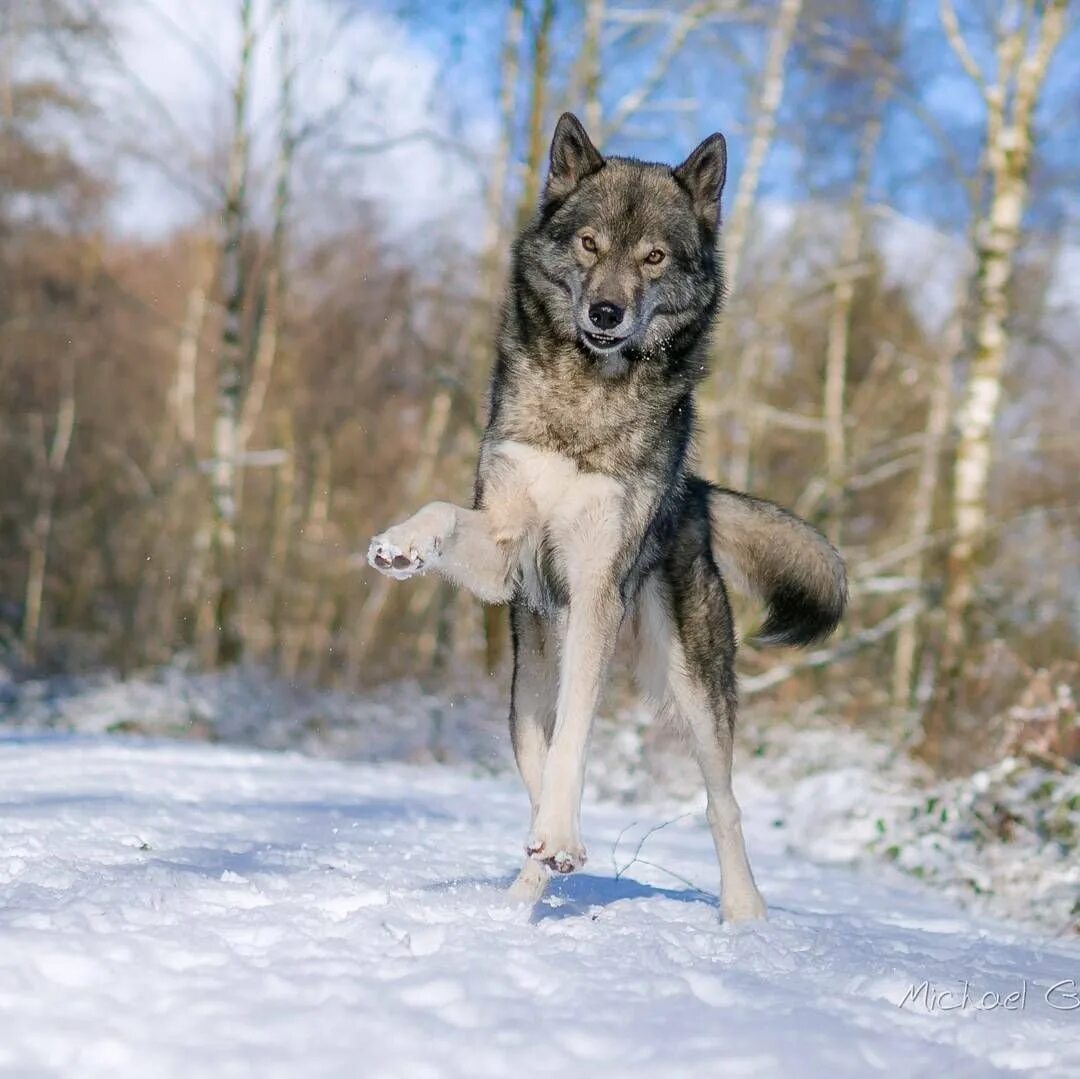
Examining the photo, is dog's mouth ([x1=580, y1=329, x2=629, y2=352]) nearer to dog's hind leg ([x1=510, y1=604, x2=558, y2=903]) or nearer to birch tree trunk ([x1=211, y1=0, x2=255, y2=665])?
→ dog's hind leg ([x1=510, y1=604, x2=558, y2=903])

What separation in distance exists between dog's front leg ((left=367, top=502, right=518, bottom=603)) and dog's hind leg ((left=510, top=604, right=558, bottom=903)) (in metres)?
0.15

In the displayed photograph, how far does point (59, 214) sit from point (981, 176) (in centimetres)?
1598

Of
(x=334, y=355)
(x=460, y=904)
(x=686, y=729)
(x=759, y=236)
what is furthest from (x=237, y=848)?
(x=334, y=355)

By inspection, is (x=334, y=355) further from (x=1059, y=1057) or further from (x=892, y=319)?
(x=1059, y=1057)

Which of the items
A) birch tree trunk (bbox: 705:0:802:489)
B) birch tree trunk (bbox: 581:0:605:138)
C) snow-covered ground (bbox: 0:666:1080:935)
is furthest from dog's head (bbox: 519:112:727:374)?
birch tree trunk (bbox: 705:0:802:489)

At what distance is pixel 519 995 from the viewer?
2.32 metres

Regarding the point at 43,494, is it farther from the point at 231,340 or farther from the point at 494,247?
the point at 494,247

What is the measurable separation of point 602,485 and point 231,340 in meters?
11.5

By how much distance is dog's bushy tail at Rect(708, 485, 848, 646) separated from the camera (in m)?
4.69

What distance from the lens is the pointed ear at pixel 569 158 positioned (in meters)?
4.29

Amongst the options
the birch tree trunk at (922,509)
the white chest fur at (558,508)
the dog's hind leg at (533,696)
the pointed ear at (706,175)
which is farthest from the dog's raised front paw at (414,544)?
the birch tree trunk at (922,509)

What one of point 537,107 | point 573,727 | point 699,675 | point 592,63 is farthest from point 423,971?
point 592,63

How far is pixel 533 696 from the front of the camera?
392 centimetres

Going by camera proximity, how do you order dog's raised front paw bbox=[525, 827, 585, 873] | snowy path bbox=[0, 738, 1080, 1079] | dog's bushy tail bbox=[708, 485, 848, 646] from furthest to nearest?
dog's bushy tail bbox=[708, 485, 848, 646] < dog's raised front paw bbox=[525, 827, 585, 873] < snowy path bbox=[0, 738, 1080, 1079]
